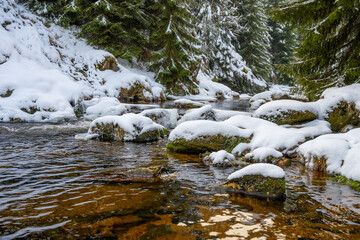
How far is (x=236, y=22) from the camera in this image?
34.5 m

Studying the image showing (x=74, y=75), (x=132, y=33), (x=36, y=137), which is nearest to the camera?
(x=36, y=137)

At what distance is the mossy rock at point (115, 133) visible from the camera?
807 centimetres

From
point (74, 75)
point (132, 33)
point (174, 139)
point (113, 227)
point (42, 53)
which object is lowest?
point (113, 227)

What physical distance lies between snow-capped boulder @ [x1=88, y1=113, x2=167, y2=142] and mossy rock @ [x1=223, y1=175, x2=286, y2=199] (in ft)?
15.2

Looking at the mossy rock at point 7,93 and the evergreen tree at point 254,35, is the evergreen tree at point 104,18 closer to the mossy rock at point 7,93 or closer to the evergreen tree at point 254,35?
the mossy rock at point 7,93

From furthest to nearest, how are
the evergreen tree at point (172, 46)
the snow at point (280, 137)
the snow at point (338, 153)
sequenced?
the evergreen tree at point (172, 46) < the snow at point (280, 137) < the snow at point (338, 153)

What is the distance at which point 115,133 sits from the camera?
8180mm

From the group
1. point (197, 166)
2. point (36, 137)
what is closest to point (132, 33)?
point (36, 137)

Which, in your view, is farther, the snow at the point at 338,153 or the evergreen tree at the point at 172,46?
the evergreen tree at the point at 172,46

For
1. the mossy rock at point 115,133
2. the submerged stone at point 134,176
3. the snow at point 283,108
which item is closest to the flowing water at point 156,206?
the submerged stone at point 134,176

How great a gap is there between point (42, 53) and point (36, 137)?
10972 millimetres

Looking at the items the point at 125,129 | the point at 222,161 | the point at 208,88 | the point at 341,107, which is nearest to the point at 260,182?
the point at 222,161

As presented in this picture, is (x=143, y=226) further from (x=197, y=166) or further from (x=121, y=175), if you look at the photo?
(x=197, y=166)

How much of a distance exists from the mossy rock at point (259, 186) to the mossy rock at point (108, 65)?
17618 millimetres
